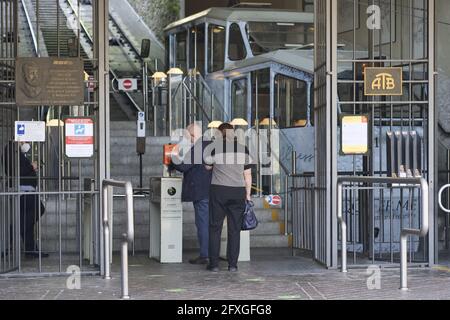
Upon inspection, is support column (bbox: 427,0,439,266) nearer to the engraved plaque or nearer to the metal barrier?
the metal barrier

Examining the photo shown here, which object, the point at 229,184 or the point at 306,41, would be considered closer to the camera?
the point at 229,184

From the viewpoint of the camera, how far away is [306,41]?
1923cm

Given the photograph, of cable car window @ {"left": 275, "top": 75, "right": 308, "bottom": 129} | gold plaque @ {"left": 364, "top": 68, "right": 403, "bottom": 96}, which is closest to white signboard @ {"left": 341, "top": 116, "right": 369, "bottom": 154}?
gold plaque @ {"left": 364, "top": 68, "right": 403, "bottom": 96}

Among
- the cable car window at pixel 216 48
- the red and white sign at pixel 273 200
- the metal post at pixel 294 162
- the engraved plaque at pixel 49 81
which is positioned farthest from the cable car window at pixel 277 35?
the engraved plaque at pixel 49 81

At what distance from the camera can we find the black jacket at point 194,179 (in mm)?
11492

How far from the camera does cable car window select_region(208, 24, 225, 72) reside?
19.4 meters

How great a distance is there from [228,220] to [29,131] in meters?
2.54

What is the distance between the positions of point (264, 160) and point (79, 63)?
538 centimetres

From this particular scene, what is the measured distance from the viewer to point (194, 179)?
11.5 m

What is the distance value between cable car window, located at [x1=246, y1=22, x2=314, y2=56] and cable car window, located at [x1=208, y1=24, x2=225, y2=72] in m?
0.70

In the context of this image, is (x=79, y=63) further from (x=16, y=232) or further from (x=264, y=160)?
(x=264, y=160)

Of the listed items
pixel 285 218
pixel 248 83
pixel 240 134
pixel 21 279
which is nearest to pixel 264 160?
pixel 240 134

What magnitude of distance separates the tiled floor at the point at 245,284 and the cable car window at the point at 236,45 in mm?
8123

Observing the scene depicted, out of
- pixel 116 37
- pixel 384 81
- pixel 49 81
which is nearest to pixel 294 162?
pixel 384 81
